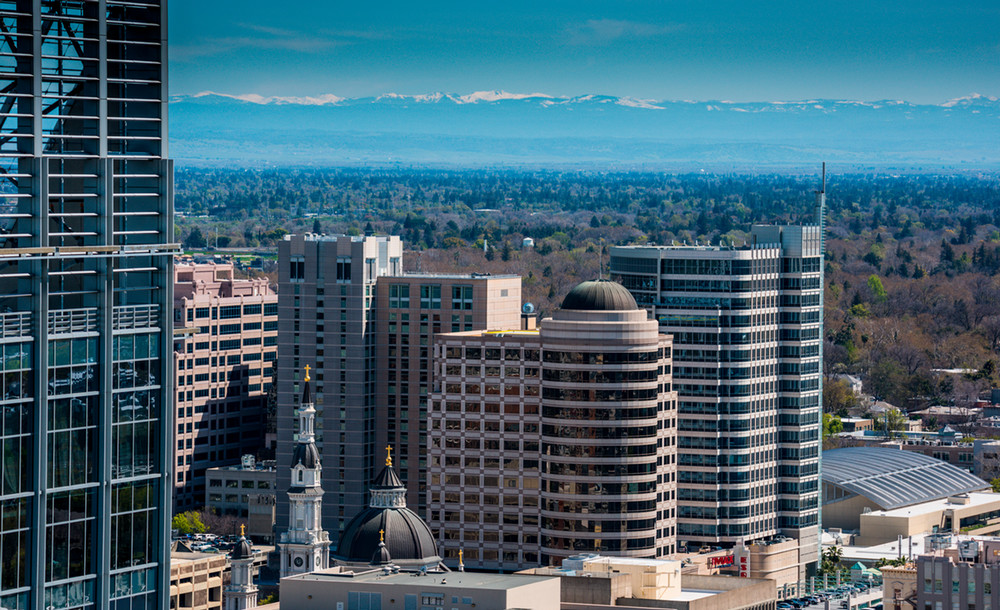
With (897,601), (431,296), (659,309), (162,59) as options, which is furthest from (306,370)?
(162,59)

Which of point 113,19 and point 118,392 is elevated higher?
point 113,19

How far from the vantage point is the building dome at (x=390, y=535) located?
142125mm

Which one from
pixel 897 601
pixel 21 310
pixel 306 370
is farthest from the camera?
pixel 306 370

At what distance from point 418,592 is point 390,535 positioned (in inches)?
1120

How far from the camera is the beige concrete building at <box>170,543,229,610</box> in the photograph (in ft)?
500

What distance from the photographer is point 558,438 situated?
6156 inches

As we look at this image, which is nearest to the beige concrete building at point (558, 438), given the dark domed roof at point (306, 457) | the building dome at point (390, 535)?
the dark domed roof at point (306, 457)

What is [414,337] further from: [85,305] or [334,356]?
[85,305]

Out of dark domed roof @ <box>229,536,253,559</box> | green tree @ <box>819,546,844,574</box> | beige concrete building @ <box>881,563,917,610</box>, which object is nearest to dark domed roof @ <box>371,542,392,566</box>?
dark domed roof @ <box>229,536,253,559</box>

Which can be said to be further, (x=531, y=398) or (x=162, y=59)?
(x=531, y=398)

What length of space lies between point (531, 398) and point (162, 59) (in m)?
78.3

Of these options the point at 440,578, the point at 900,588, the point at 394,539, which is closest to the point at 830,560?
the point at 900,588

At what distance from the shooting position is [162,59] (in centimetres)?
8300

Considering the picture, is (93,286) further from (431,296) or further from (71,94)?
(431,296)
